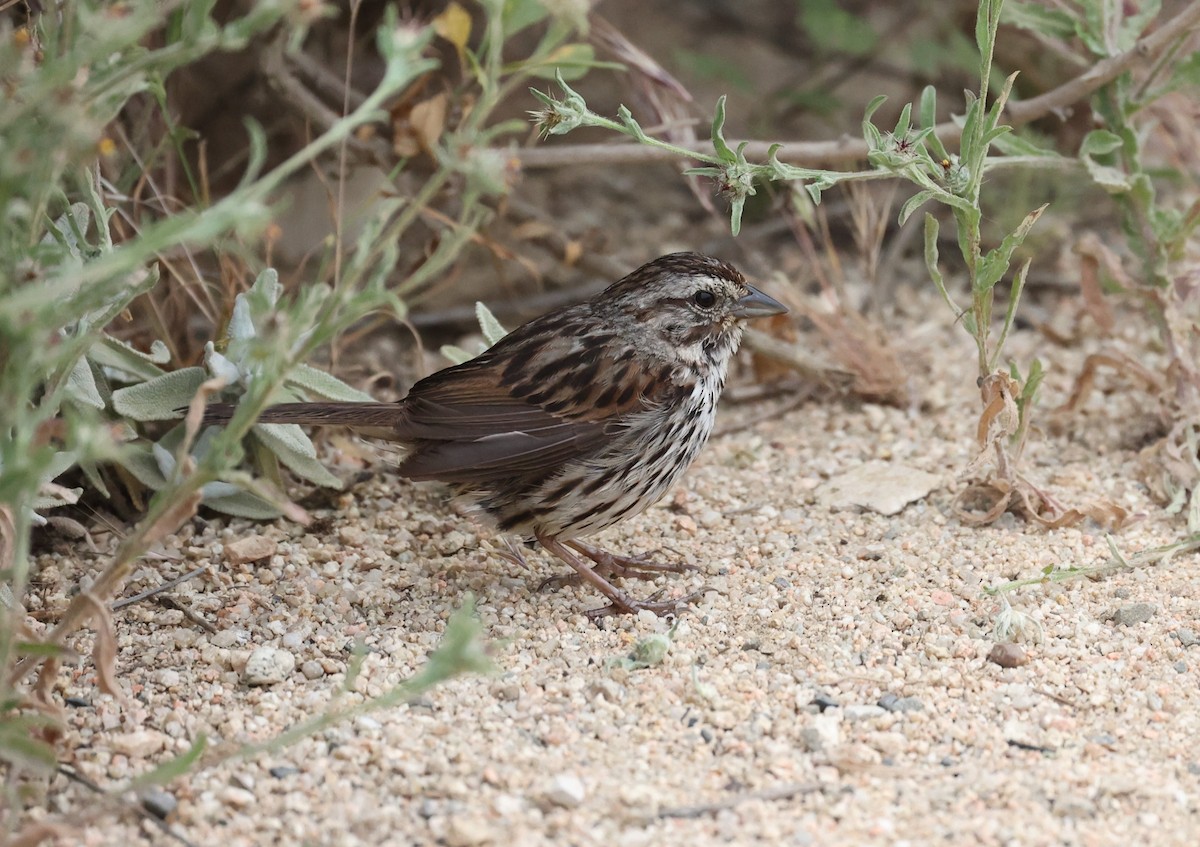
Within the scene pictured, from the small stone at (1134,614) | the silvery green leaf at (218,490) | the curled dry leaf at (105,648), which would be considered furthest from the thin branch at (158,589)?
the small stone at (1134,614)

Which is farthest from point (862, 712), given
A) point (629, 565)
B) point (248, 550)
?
point (248, 550)

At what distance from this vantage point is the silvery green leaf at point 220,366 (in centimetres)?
388

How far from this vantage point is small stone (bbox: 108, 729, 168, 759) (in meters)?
2.90

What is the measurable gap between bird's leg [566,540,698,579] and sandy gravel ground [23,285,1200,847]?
0.06 metres

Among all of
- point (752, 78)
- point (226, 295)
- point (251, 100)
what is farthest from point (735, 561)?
point (752, 78)

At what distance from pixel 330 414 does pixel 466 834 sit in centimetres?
152

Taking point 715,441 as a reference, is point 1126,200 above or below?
above

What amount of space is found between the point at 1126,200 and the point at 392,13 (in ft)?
10.5

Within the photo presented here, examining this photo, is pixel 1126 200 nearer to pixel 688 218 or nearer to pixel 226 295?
pixel 688 218

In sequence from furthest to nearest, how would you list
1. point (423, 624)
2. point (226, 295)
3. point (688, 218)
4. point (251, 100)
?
point (688, 218)
point (251, 100)
point (226, 295)
point (423, 624)

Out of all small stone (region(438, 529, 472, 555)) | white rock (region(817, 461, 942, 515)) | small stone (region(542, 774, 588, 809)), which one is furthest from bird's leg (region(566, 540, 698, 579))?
small stone (region(542, 774, 588, 809))

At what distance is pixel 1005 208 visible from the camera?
19.9 ft

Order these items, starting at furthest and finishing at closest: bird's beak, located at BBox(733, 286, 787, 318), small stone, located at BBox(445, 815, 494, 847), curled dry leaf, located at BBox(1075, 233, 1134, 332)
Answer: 1. curled dry leaf, located at BBox(1075, 233, 1134, 332)
2. bird's beak, located at BBox(733, 286, 787, 318)
3. small stone, located at BBox(445, 815, 494, 847)

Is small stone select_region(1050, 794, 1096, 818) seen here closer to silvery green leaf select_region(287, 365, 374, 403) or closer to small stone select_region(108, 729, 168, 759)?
small stone select_region(108, 729, 168, 759)
